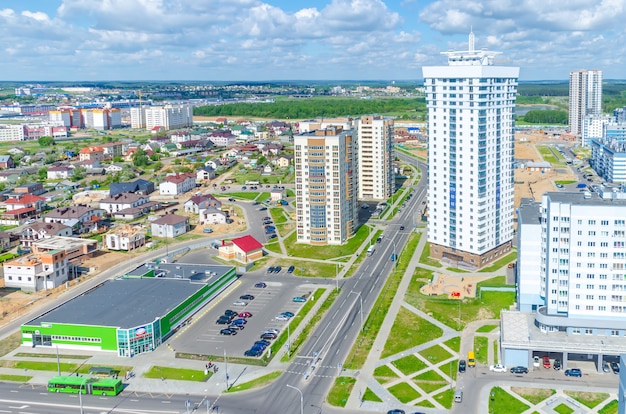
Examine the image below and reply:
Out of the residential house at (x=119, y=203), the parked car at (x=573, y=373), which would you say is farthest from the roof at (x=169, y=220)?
the parked car at (x=573, y=373)

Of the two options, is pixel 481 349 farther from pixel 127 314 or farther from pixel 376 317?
pixel 127 314

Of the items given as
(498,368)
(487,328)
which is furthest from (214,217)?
(498,368)

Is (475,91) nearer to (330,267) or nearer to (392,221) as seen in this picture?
(330,267)

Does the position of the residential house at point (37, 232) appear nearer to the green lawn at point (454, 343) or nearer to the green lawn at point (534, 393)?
the green lawn at point (454, 343)

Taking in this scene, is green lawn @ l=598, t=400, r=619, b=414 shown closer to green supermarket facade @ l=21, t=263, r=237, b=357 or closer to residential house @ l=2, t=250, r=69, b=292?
green supermarket facade @ l=21, t=263, r=237, b=357

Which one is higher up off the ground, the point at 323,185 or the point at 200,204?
the point at 323,185

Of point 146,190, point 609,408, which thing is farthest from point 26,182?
point 609,408
